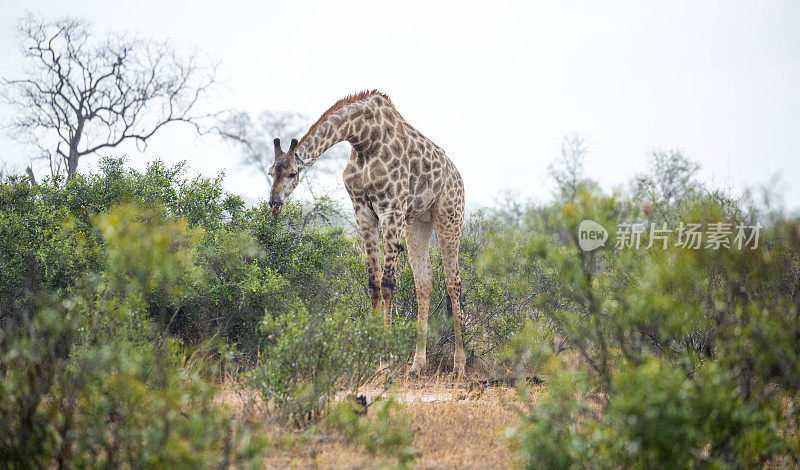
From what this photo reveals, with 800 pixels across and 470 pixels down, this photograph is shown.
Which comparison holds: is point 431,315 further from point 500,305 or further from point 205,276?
point 205,276

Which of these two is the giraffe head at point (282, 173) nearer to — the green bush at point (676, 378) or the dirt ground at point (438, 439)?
the dirt ground at point (438, 439)

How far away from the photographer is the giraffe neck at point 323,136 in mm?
6004

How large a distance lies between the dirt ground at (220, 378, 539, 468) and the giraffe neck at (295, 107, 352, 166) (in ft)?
8.82

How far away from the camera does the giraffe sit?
6.14m

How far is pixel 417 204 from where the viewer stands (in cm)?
692

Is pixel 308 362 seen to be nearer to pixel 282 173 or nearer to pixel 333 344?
pixel 333 344

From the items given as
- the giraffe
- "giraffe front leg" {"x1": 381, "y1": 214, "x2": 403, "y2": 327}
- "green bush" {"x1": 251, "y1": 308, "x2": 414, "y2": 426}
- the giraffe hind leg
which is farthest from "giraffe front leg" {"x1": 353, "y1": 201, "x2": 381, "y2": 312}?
"green bush" {"x1": 251, "y1": 308, "x2": 414, "y2": 426}

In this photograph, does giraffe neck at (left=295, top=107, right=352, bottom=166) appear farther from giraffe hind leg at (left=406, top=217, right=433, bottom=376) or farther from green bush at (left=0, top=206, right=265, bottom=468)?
green bush at (left=0, top=206, right=265, bottom=468)

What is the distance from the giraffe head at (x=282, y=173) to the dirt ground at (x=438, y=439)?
2.10 meters

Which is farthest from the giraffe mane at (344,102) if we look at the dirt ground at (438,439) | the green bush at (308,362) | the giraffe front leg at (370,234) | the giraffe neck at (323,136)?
the dirt ground at (438,439)

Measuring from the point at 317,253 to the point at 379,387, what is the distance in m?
2.27

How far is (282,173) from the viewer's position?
5840 mm

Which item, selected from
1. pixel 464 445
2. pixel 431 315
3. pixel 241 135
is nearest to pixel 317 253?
pixel 431 315

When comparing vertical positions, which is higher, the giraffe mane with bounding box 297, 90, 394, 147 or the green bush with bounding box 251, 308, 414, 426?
the giraffe mane with bounding box 297, 90, 394, 147
